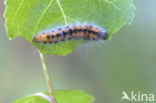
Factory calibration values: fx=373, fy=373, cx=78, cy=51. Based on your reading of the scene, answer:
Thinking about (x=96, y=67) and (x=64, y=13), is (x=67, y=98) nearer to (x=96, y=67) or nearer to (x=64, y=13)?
(x=64, y=13)

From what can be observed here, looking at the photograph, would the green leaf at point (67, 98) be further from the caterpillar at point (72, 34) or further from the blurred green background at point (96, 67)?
the blurred green background at point (96, 67)

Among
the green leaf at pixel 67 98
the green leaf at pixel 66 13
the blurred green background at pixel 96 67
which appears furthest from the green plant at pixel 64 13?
the blurred green background at pixel 96 67

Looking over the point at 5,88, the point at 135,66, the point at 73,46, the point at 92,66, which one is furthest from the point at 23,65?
the point at 73,46

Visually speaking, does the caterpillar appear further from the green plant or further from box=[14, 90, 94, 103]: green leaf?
box=[14, 90, 94, 103]: green leaf

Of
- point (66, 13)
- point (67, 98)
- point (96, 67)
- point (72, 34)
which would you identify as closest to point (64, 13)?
point (66, 13)

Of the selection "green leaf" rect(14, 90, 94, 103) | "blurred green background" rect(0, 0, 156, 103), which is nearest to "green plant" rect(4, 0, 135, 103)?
"green leaf" rect(14, 90, 94, 103)
